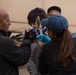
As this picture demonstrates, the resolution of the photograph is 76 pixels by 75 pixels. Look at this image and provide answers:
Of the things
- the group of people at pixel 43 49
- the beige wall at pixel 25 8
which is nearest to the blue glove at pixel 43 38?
the group of people at pixel 43 49

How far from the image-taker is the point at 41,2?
13.2ft

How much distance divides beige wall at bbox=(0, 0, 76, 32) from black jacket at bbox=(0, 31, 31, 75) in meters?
2.11

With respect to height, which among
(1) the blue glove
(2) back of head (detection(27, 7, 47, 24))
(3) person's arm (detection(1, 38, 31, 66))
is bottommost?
(3) person's arm (detection(1, 38, 31, 66))

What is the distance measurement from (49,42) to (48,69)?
197 millimetres

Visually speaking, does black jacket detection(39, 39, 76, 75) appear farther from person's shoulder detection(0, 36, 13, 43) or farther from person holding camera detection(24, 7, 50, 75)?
person's shoulder detection(0, 36, 13, 43)

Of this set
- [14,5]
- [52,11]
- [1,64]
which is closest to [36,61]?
[1,64]

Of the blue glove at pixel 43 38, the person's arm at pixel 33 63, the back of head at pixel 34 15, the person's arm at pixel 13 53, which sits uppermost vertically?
the back of head at pixel 34 15

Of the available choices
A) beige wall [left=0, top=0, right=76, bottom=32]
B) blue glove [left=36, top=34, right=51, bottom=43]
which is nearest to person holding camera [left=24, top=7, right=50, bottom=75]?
blue glove [left=36, top=34, right=51, bottom=43]

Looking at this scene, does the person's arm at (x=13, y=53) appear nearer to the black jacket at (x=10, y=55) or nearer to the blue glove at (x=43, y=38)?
the black jacket at (x=10, y=55)

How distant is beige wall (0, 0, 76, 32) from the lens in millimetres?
3920

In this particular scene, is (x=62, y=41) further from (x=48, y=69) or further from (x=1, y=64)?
(x=1, y=64)

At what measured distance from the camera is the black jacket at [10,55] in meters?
1.84

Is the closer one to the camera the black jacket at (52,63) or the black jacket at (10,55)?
the black jacket at (52,63)

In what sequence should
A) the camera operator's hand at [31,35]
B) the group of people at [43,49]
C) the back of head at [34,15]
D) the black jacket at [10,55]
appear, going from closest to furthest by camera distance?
the group of people at [43,49], the black jacket at [10,55], the camera operator's hand at [31,35], the back of head at [34,15]
